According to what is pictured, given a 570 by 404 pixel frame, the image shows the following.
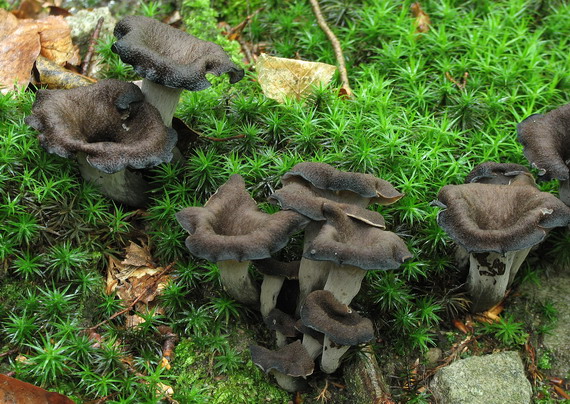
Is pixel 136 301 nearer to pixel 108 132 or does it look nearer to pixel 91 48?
pixel 108 132

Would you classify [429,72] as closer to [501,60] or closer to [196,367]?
[501,60]

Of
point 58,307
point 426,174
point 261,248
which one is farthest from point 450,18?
point 58,307

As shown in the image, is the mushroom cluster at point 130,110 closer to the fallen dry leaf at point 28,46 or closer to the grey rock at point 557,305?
the fallen dry leaf at point 28,46

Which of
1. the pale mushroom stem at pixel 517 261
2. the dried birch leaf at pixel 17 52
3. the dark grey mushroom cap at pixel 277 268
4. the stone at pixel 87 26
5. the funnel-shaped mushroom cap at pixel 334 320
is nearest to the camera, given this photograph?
the funnel-shaped mushroom cap at pixel 334 320

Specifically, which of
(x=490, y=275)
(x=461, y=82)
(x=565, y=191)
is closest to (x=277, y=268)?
(x=490, y=275)

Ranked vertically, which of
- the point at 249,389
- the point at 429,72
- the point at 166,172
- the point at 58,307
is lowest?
the point at 249,389

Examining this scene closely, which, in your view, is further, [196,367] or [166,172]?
[166,172]

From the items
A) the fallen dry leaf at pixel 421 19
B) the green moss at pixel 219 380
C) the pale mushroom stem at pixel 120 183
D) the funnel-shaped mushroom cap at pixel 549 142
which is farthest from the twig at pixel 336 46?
the green moss at pixel 219 380
